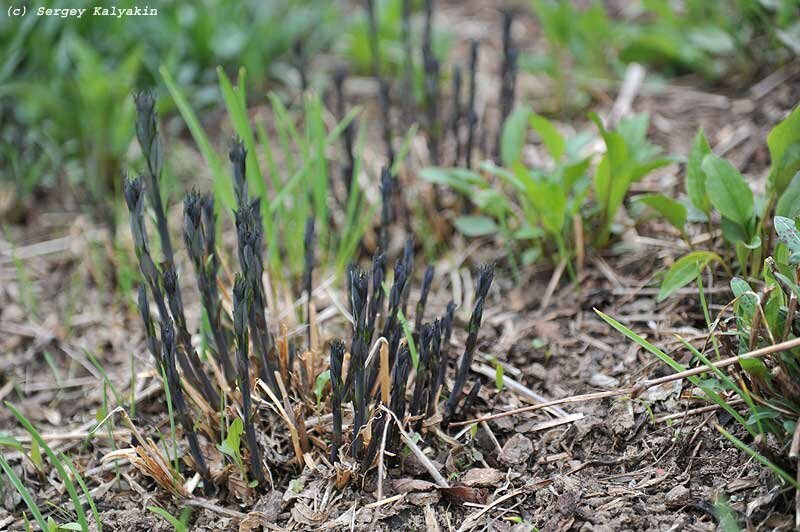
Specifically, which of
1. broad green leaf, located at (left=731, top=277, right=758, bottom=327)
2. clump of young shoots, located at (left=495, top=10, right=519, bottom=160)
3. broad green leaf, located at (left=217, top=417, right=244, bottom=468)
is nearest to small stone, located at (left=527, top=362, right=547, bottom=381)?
broad green leaf, located at (left=731, top=277, right=758, bottom=327)

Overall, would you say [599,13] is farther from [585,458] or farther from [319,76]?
[585,458]

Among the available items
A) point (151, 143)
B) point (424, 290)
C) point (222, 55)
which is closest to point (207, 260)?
point (151, 143)

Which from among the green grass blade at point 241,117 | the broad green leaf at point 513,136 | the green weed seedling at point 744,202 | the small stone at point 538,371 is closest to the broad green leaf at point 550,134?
the broad green leaf at point 513,136

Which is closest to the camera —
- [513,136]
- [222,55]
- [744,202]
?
[744,202]

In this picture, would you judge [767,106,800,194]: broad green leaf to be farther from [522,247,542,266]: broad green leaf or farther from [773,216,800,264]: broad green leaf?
[522,247,542,266]: broad green leaf

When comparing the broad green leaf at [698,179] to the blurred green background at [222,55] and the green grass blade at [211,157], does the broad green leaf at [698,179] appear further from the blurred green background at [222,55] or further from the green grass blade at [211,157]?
the green grass blade at [211,157]

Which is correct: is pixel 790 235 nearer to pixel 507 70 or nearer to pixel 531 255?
pixel 531 255
